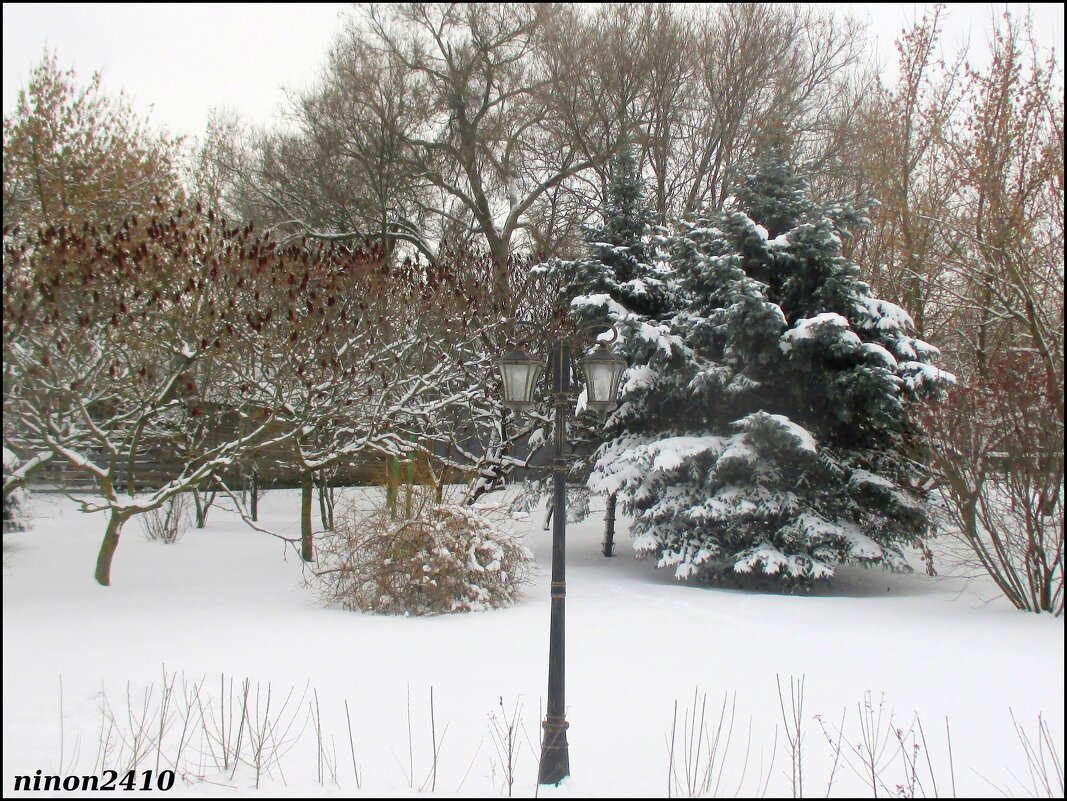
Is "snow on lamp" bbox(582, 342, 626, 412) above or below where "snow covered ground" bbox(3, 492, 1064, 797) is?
above

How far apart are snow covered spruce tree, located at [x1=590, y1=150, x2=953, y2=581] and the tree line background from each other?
1.12m

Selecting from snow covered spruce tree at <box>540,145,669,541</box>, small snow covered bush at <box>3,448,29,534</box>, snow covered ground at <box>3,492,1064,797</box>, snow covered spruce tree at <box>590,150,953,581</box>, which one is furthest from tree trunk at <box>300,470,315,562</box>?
snow covered spruce tree at <box>590,150,953,581</box>

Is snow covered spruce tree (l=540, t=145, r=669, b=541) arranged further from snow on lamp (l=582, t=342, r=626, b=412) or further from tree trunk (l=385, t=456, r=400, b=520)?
snow on lamp (l=582, t=342, r=626, b=412)

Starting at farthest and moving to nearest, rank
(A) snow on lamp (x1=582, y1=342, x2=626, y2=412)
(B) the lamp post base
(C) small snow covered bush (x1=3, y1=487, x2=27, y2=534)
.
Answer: (C) small snow covered bush (x1=3, y1=487, x2=27, y2=534) < (A) snow on lamp (x1=582, y1=342, x2=626, y2=412) < (B) the lamp post base

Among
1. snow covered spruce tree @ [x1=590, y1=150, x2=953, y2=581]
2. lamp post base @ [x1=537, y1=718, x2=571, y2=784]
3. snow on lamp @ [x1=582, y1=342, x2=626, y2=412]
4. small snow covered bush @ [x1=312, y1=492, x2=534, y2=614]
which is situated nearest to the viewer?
lamp post base @ [x1=537, y1=718, x2=571, y2=784]

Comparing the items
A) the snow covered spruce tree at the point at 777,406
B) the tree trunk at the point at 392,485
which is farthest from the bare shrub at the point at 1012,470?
the tree trunk at the point at 392,485

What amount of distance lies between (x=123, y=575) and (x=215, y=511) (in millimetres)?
7449

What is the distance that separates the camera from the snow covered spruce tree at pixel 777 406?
10.5 meters

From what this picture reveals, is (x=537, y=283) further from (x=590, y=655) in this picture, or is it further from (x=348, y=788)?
(x=348, y=788)

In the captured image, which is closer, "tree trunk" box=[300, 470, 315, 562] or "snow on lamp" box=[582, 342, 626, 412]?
"snow on lamp" box=[582, 342, 626, 412]

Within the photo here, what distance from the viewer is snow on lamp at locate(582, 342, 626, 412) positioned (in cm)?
537

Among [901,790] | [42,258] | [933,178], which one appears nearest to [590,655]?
[901,790]

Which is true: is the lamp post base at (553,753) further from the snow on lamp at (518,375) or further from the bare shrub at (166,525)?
the bare shrub at (166,525)

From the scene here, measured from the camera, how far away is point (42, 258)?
26.1ft
